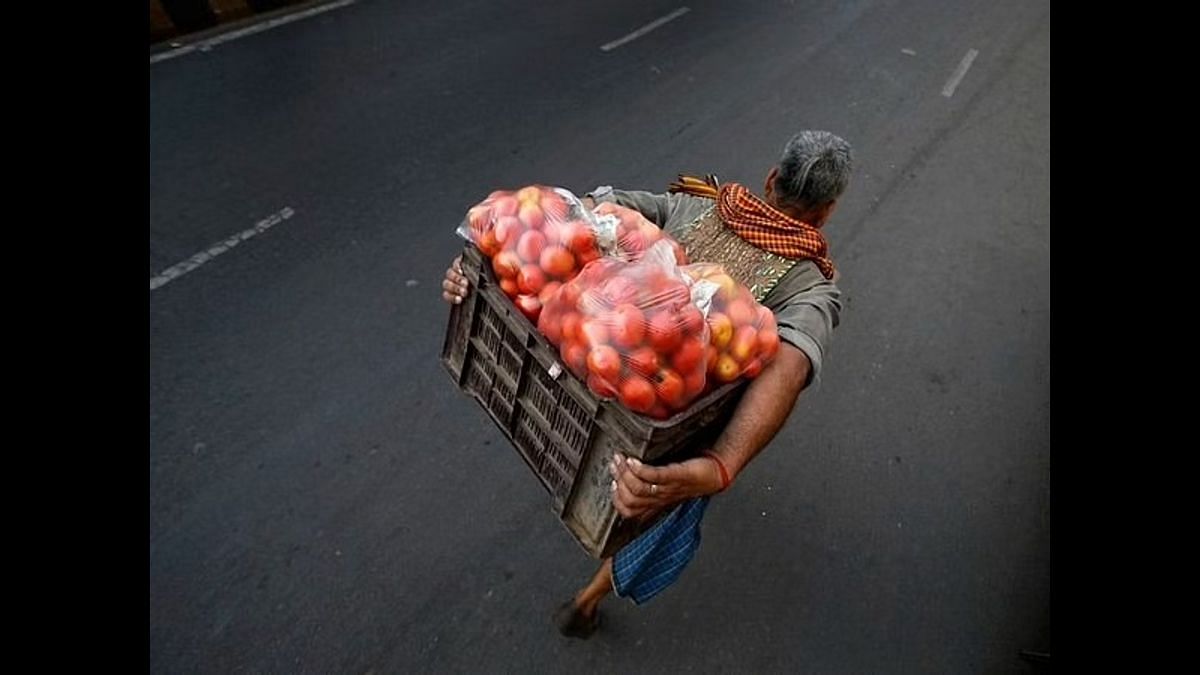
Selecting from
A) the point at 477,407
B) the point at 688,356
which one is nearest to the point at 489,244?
the point at 688,356

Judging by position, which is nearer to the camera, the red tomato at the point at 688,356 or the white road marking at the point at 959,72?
the red tomato at the point at 688,356

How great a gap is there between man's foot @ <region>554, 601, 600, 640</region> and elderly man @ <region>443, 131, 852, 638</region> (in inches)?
7.5

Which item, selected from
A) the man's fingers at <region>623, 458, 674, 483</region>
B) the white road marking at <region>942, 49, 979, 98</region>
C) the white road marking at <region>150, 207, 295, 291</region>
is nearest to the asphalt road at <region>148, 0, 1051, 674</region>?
the white road marking at <region>150, 207, 295, 291</region>

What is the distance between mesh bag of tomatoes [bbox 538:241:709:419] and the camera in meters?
1.47

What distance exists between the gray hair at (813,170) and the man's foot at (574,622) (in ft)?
5.35

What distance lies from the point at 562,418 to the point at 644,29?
7102 millimetres

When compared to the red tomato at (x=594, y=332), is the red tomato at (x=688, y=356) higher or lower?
lower

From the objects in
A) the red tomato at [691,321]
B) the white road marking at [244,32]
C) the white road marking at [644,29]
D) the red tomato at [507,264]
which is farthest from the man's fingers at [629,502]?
the white road marking at [644,29]

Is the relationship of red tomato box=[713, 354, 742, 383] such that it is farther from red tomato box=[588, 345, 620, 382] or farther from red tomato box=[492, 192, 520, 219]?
red tomato box=[492, 192, 520, 219]

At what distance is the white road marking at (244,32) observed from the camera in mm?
5738

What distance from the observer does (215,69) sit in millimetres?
5637

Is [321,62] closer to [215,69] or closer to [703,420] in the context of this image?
[215,69]

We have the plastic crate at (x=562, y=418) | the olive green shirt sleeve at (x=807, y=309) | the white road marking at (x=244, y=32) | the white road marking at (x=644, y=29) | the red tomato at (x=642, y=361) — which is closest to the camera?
the red tomato at (x=642, y=361)

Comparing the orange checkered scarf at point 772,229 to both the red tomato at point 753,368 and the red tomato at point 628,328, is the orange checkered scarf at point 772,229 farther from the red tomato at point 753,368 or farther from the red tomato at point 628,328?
the red tomato at point 628,328
